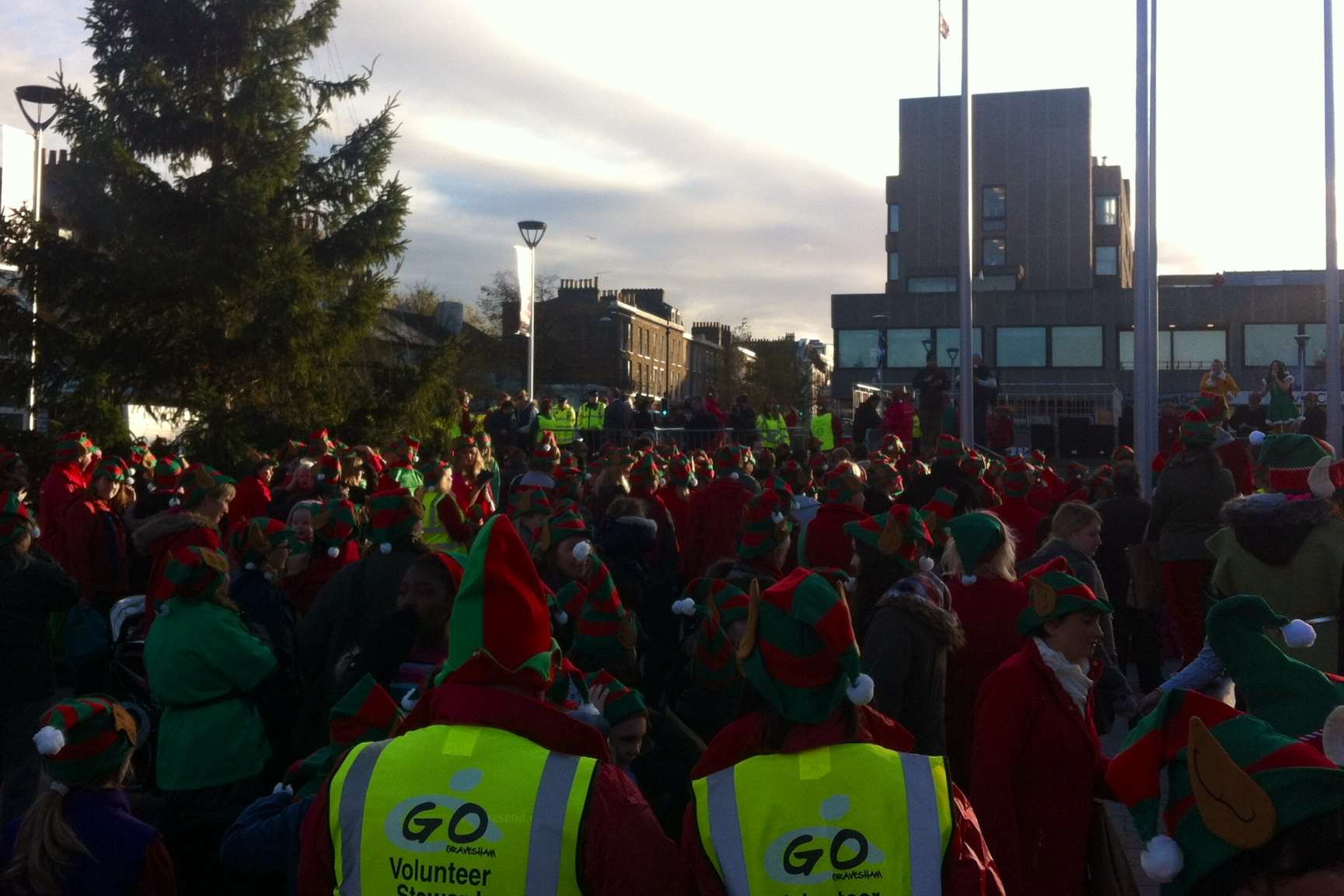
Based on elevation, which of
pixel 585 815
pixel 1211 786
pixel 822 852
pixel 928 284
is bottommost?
pixel 822 852

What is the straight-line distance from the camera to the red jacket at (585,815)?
2527 millimetres

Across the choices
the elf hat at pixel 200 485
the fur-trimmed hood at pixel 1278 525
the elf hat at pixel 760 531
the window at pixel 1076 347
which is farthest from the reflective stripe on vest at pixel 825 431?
the window at pixel 1076 347

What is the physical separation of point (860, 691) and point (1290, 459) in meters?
4.82

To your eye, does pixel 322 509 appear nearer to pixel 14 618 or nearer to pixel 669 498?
pixel 14 618

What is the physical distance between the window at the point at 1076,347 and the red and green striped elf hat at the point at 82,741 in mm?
54974

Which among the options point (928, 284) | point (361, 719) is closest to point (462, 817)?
point (361, 719)

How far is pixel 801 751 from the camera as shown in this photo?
9.14 ft

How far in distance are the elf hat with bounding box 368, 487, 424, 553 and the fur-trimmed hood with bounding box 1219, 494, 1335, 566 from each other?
3.75 meters

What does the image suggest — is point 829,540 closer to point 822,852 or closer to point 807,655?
point 807,655

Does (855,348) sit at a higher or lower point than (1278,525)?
higher

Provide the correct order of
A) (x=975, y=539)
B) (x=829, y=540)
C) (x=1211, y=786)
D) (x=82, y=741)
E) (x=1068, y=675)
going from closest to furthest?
(x=1211, y=786)
(x=82, y=741)
(x=1068, y=675)
(x=975, y=539)
(x=829, y=540)

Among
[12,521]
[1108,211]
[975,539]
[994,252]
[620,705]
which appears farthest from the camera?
[1108,211]

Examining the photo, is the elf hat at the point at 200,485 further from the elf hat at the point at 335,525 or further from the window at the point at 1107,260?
the window at the point at 1107,260

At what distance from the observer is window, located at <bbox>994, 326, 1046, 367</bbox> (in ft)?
184
